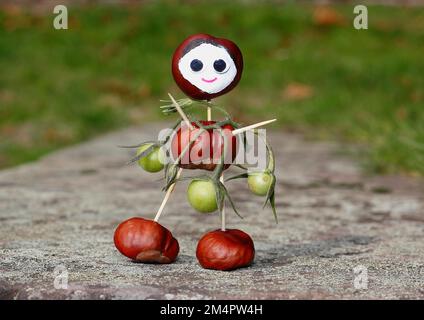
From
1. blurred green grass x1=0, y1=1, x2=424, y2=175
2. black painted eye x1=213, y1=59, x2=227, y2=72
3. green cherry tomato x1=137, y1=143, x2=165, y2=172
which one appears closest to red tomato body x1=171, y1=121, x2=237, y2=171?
green cherry tomato x1=137, y1=143, x2=165, y2=172

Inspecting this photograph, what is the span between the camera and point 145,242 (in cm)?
191

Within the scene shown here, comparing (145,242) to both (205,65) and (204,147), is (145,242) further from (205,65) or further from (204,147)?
(205,65)

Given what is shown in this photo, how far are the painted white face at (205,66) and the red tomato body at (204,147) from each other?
0.35 ft

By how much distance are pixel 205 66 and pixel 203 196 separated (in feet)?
1.02

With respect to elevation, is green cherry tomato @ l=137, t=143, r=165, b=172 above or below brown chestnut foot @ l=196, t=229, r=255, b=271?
above

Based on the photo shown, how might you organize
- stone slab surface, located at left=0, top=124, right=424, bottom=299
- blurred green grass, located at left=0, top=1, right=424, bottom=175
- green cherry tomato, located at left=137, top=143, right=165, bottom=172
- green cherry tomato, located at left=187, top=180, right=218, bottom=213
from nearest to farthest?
1. stone slab surface, located at left=0, top=124, right=424, bottom=299
2. green cherry tomato, located at left=187, top=180, right=218, bottom=213
3. green cherry tomato, located at left=137, top=143, right=165, bottom=172
4. blurred green grass, located at left=0, top=1, right=424, bottom=175

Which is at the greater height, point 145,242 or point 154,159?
point 154,159

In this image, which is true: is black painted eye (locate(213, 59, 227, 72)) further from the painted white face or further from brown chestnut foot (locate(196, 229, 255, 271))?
brown chestnut foot (locate(196, 229, 255, 271))

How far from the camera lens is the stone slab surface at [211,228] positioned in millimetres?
1731

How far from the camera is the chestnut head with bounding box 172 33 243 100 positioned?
1.96 meters

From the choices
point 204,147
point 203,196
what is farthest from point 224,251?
point 204,147

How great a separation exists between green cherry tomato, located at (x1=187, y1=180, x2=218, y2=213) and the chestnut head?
0.77 feet

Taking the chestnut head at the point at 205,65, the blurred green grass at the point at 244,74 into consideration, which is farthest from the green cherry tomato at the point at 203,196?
the blurred green grass at the point at 244,74
